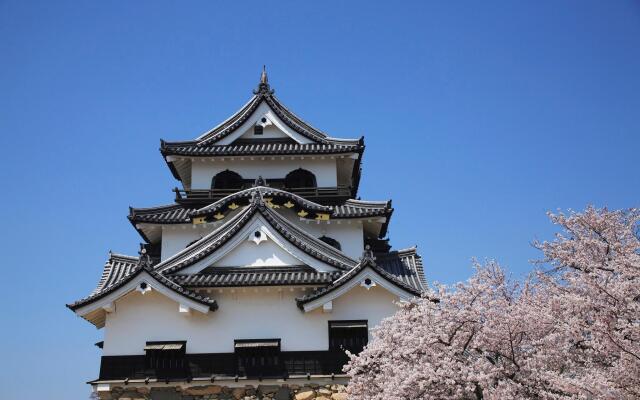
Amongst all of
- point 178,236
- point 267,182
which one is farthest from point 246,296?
point 267,182

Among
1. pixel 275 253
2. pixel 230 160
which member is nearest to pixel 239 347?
pixel 275 253

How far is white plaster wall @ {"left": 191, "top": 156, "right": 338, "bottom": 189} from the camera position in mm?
23875

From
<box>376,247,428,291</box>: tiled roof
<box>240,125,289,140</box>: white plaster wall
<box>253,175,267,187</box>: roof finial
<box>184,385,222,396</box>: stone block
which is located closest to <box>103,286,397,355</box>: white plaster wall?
<box>184,385,222,396</box>: stone block

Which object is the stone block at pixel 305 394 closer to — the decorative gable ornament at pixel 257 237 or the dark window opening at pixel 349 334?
the dark window opening at pixel 349 334

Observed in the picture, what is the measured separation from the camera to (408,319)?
14.2 m

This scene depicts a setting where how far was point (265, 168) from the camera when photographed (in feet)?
78.8

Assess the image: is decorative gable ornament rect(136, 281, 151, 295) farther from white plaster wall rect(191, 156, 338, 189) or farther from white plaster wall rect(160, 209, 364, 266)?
white plaster wall rect(191, 156, 338, 189)

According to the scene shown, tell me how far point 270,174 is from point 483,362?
13.8 meters

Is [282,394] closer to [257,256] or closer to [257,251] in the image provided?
[257,256]

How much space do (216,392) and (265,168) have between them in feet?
31.8

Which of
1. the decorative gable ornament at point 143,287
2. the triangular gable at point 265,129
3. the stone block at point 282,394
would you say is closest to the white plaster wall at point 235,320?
the decorative gable ornament at point 143,287

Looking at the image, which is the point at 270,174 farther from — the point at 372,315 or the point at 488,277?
the point at 488,277

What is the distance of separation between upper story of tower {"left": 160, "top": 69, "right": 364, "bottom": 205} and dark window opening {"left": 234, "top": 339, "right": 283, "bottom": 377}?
7.19 m

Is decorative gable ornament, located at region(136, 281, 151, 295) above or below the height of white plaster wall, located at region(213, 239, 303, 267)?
below
